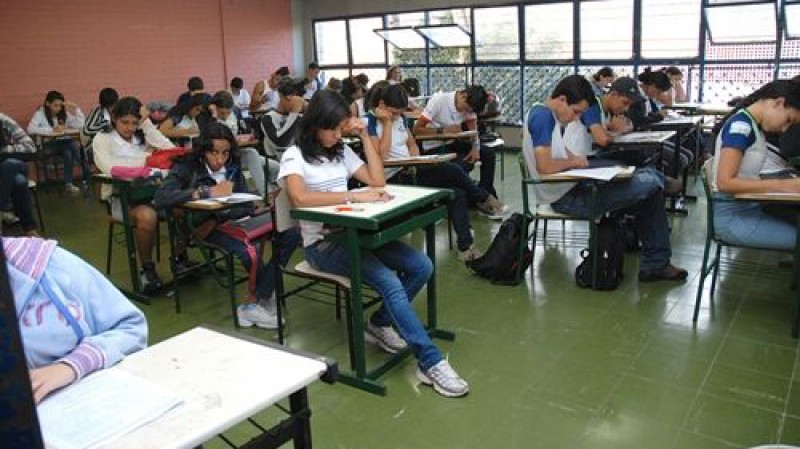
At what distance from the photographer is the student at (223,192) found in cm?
332

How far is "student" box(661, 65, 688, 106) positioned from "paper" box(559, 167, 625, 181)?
3777mm

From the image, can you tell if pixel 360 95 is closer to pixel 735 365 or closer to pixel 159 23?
pixel 159 23

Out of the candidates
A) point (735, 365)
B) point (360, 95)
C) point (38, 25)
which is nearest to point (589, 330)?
point (735, 365)

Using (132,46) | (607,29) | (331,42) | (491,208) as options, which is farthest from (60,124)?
(607,29)

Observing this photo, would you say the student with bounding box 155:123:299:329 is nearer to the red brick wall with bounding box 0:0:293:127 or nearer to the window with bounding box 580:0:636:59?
the red brick wall with bounding box 0:0:293:127

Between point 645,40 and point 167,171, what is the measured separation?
249 inches

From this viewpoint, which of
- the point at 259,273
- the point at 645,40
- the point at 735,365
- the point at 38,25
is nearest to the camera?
the point at 735,365

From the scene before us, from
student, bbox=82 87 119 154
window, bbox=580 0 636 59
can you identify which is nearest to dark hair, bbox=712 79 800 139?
window, bbox=580 0 636 59

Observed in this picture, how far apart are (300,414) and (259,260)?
206 cm

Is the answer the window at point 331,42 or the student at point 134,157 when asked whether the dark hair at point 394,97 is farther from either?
the window at point 331,42

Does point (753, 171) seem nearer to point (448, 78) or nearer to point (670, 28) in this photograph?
→ point (670, 28)

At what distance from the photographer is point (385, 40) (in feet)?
32.7

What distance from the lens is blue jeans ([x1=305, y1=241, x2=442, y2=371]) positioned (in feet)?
8.64

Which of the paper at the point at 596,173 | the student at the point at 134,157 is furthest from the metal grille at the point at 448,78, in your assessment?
the paper at the point at 596,173
